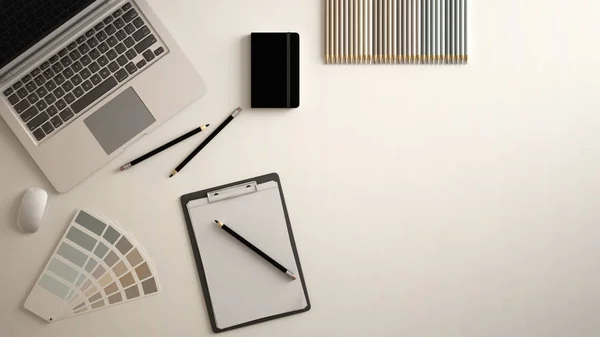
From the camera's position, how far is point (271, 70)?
1164mm

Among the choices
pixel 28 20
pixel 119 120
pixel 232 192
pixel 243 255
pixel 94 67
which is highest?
pixel 28 20

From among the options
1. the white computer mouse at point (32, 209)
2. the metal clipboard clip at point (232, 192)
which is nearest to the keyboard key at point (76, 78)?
the white computer mouse at point (32, 209)

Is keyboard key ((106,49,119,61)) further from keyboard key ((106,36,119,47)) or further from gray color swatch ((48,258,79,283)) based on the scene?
gray color swatch ((48,258,79,283))

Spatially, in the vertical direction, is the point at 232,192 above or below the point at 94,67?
below

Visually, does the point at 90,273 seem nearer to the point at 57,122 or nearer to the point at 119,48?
the point at 57,122

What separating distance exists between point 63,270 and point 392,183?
2.16 feet

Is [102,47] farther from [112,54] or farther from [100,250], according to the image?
[100,250]

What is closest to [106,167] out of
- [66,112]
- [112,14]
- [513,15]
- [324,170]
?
[66,112]

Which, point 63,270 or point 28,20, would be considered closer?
point 28,20

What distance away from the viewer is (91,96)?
1.16 metres

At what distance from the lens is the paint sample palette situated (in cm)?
117

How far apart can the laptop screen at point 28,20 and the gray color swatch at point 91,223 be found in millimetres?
315

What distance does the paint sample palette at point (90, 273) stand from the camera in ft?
3.84

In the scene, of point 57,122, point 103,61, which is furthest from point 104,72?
point 57,122
